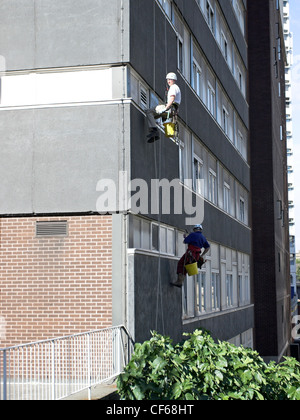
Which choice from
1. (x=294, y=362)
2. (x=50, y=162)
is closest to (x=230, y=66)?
(x=50, y=162)

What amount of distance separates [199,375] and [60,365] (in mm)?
2066

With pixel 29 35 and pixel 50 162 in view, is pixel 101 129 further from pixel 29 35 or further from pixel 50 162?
pixel 29 35

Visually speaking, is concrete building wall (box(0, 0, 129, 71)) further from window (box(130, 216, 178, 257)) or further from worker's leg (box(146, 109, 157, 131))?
window (box(130, 216, 178, 257))

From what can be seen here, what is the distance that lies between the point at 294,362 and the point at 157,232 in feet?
16.6

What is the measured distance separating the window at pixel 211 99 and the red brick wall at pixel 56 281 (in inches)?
478

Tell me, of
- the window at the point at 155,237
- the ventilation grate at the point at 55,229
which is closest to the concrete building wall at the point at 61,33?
the ventilation grate at the point at 55,229

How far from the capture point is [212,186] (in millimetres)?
24703

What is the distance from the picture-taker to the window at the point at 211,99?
24.3 meters

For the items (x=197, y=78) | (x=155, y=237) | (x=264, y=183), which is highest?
(x=197, y=78)

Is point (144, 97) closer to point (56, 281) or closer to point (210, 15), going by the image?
point (56, 281)

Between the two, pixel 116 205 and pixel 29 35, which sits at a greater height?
pixel 29 35

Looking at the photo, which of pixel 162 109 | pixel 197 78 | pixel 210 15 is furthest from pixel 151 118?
pixel 210 15
